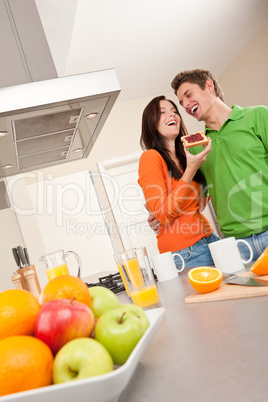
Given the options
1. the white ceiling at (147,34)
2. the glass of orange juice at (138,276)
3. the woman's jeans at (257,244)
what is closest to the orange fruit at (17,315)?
the glass of orange juice at (138,276)

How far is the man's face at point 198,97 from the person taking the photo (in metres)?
2.19

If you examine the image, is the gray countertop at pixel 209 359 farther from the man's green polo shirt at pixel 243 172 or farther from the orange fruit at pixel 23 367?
the man's green polo shirt at pixel 243 172

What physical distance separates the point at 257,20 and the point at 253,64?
2.33ft

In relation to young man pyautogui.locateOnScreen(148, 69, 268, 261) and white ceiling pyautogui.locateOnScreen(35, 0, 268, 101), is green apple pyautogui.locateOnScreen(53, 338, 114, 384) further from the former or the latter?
white ceiling pyautogui.locateOnScreen(35, 0, 268, 101)

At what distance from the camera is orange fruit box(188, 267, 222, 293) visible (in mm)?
984

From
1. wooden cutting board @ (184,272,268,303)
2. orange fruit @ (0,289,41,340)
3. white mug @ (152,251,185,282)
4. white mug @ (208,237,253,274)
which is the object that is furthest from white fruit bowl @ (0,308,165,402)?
white mug @ (152,251,185,282)

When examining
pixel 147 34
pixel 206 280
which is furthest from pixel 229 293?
pixel 147 34

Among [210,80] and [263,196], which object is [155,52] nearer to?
[210,80]

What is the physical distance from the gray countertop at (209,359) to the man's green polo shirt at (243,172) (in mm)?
1118

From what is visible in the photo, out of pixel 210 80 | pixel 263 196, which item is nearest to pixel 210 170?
pixel 263 196

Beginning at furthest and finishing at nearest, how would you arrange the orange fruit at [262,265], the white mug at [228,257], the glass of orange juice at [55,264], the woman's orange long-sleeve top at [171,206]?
1. the woman's orange long-sleeve top at [171,206]
2. the glass of orange juice at [55,264]
3. the white mug at [228,257]
4. the orange fruit at [262,265]

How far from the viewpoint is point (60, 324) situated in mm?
538

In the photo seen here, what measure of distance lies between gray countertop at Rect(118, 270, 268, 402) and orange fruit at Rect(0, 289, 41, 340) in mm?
186

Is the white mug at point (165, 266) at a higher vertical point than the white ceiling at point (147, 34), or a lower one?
lower
